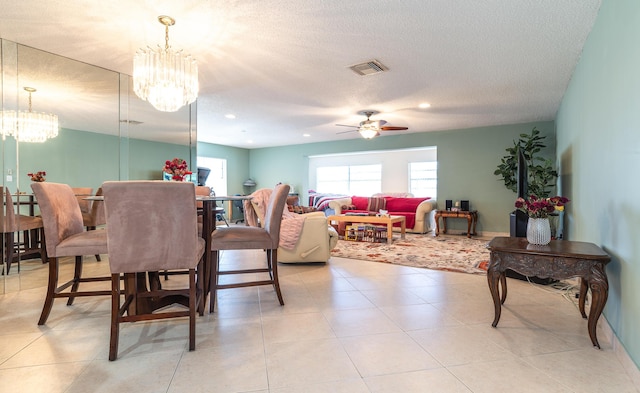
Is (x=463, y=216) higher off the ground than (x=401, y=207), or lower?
lower

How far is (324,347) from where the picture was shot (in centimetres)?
178

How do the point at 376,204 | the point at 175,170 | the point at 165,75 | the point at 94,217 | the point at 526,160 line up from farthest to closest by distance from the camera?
the point at 376,204 < the point at 526,160 < the point at 94,217 < the point at 165,75 < the point at 175,170

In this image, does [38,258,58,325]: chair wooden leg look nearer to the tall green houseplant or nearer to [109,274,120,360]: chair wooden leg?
[109,274,120,360]: chair wooden leg

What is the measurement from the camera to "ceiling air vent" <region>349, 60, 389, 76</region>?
3.29 metres

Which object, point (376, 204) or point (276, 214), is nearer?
point (276, 214)

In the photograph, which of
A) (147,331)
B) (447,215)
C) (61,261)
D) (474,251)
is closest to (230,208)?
(61,261)

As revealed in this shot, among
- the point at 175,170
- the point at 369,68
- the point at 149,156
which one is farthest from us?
the point at 149,156

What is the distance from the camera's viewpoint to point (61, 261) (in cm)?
393

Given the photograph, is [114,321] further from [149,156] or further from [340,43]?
[149,156]

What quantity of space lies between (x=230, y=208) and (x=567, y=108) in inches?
307

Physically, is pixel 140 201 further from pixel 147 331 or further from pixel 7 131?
pixel 7 131

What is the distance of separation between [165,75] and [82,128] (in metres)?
2.13

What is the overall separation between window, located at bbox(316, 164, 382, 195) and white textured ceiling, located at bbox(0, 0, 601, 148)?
187 inches

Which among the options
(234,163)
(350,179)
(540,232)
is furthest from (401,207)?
(540,232)
